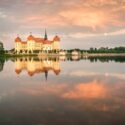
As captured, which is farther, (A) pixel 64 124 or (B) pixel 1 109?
(B) pixel 1 109

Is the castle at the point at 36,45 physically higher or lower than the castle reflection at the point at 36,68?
higher

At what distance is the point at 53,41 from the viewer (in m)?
140

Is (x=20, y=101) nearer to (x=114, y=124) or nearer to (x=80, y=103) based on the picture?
(x=80, y=103)

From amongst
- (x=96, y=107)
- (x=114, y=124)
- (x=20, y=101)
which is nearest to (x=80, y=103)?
(x=96, y=107)

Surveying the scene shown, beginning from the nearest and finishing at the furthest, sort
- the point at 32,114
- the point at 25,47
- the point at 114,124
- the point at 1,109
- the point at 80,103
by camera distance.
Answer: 1. the point at 114,124
2. the point at 32,114
3. the point at 1,109
4. the point at 80,103
5. the point at 25,47

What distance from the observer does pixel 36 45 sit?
134 meters

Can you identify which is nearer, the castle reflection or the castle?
the castle reflection

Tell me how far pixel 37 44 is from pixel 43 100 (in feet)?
403

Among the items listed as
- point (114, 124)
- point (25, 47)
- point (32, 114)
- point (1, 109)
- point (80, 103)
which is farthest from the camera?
point (25, 47)

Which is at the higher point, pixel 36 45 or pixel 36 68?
pixel 36 45

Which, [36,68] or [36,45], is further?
[36,45]

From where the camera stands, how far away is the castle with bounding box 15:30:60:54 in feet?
424

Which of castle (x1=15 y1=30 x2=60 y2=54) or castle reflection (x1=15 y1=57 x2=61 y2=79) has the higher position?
castle (x1=15 y1=30 x2=60 y2=54)

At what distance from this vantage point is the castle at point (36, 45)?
424ft
